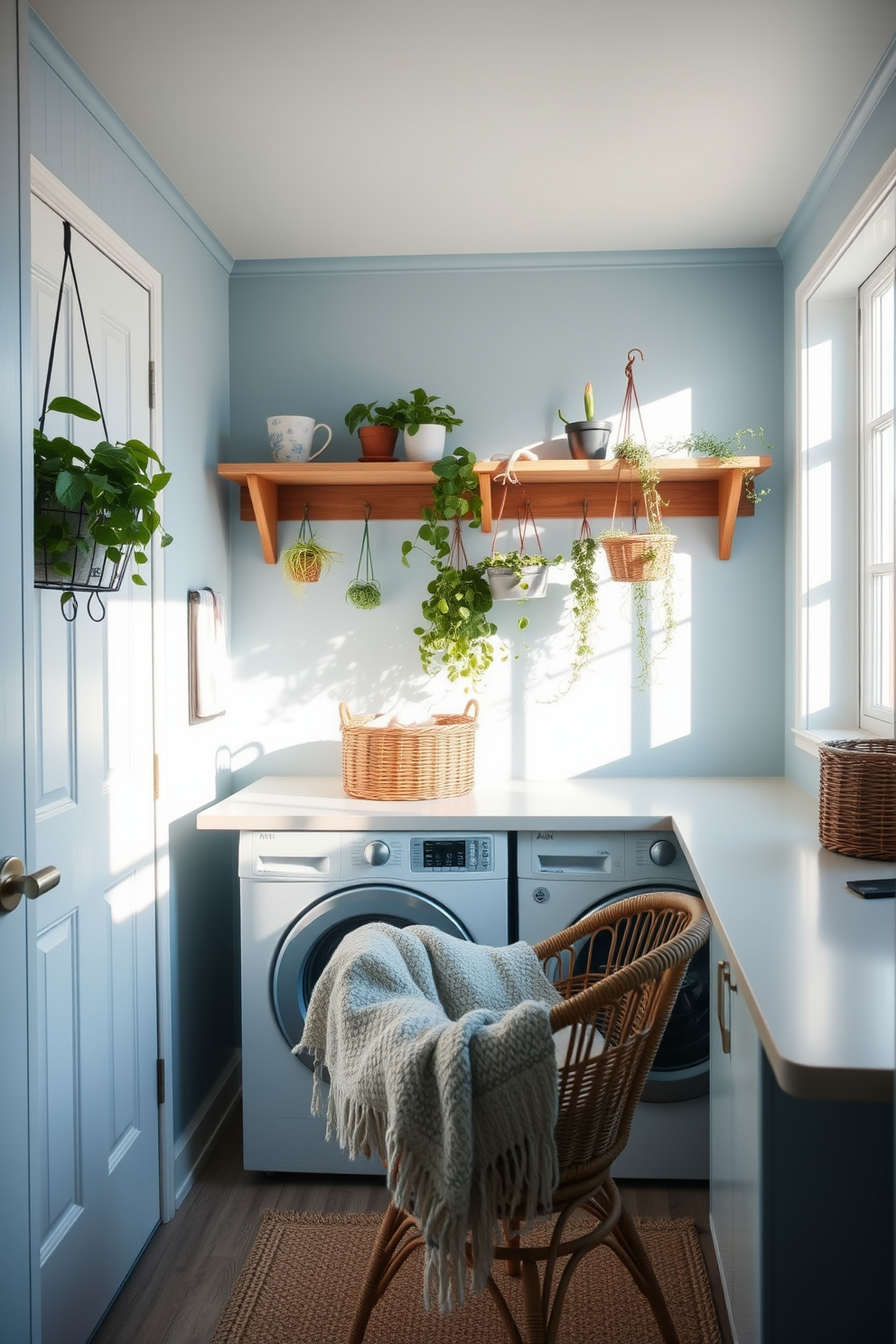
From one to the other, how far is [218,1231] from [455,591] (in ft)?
5.52

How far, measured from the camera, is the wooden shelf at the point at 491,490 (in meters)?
2.71

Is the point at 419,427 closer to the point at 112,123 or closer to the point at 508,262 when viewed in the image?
the point at 508,262

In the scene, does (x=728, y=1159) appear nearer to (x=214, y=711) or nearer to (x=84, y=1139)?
(x=84, y=1139)

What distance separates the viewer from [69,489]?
1.46 m

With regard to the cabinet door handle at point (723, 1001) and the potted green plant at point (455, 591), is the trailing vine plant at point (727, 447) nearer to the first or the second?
the potted green plant at point (455, 591)

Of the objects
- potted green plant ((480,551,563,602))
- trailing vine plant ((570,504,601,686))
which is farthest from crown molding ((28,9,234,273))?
trailing vine plant ((570,504,601,686))

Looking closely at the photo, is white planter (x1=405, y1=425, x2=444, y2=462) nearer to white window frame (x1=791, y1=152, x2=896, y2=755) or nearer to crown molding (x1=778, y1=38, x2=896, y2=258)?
white window frame (x1=791, y1=152, x2=896, y2=755)

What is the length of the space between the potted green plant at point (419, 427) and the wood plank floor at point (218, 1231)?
1.90 metres

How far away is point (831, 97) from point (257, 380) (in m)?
1.70

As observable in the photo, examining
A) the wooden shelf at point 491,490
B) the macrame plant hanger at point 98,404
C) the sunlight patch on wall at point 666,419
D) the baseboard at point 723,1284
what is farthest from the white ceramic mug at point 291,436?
the baseboard at point 723,1284

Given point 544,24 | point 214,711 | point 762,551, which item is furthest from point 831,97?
point 214,711

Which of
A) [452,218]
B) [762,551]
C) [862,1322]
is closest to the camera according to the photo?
[862,1322]

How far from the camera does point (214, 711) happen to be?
2732 millimetres

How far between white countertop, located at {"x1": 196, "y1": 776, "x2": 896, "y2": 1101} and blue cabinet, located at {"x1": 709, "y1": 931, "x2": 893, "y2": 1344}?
0.17 meters
